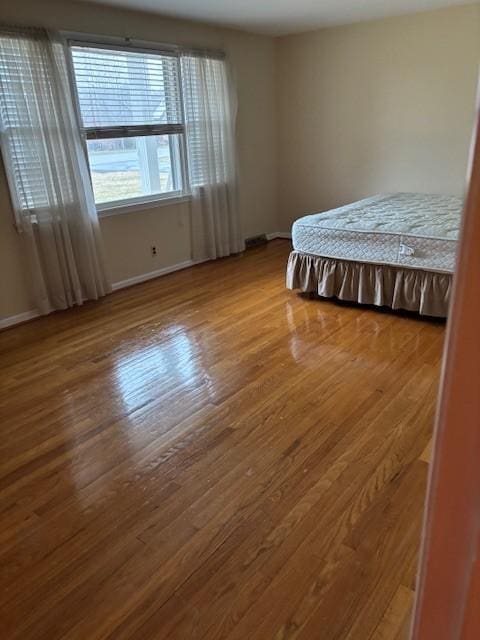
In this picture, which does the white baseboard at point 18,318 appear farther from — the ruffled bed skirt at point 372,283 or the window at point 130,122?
the ruffled bed skirt at point 372,283

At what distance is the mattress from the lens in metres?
3.08

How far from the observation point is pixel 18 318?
3.57m

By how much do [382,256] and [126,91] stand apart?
8.30ft

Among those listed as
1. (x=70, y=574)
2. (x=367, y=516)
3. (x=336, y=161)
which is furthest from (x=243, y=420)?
(x=336, y=161)

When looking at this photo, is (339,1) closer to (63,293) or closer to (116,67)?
(116,67)

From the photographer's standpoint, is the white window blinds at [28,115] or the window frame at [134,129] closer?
the white window blinds at [28,115]

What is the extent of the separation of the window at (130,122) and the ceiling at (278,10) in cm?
40

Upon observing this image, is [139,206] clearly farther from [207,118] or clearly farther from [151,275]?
[207,118]

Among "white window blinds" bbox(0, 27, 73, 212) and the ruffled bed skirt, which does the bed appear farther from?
"white window blinds" bbox(0, 27, 73, 212)

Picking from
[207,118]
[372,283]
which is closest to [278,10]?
[207,118]

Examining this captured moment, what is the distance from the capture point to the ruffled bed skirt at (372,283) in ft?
10.3

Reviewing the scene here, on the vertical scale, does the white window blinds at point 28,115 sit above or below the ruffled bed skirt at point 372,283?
above

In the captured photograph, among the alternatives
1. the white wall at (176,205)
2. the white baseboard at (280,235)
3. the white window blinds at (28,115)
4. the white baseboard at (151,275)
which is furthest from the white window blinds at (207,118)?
the white window blinds at (28,115)

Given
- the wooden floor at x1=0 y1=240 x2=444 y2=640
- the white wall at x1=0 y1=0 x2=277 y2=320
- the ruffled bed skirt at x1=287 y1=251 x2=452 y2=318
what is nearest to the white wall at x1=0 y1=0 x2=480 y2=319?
the white wall at x1=0 y1=0 x2=277 y2=320
